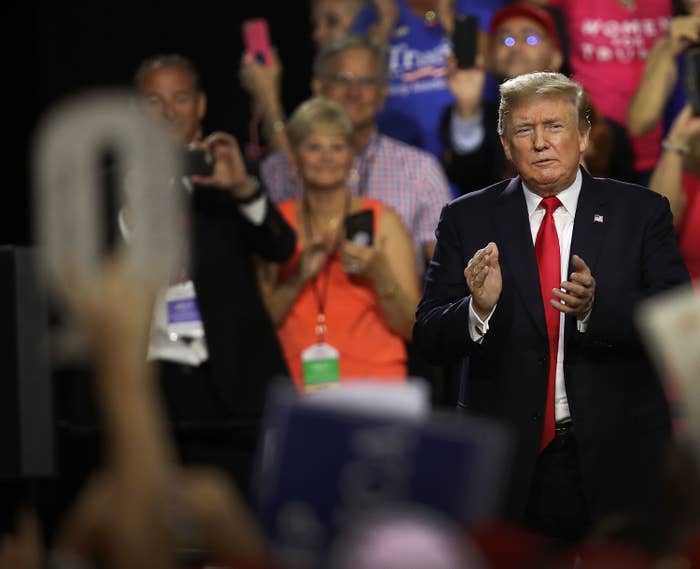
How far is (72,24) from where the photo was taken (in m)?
5.80

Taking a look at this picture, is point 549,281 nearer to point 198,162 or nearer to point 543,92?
point 543,92

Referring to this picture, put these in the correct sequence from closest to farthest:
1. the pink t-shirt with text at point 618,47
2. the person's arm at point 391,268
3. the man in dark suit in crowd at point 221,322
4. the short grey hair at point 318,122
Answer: the man in dark suit in crowd at point 221,322, the person's arm at point 391,268, the short grey hair at point 318,122, the pink t-shirt with text at point 618,47

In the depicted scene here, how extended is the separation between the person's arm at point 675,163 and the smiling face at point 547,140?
1380 millimetres

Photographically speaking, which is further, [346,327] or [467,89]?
[467,89]

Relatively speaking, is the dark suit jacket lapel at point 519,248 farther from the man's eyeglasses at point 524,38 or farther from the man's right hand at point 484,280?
the man's eyeglasses at point 524,38

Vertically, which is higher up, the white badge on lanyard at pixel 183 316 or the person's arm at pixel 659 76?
the person's arm at pixel 659 76

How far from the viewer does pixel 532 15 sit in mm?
4457

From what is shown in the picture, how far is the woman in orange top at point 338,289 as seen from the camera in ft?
13.0

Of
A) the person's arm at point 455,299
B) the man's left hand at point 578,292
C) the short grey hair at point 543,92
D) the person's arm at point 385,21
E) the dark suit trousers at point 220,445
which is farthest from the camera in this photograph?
the person's arm at point 385,21

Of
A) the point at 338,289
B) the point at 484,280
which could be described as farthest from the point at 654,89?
the point at 484,280

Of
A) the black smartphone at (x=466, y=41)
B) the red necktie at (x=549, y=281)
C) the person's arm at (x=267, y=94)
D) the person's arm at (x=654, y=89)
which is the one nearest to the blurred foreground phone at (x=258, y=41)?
the person's arm at (x=267, y=94)

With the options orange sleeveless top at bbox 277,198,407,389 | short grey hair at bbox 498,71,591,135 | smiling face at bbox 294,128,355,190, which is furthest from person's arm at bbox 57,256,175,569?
smiling face at bbox 294,128,355,190

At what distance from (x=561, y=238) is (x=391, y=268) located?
1276 mm

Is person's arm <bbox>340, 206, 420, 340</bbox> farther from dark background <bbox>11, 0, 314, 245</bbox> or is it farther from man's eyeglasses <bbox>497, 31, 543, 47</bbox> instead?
dark background <bbox>11, 0, 314, 245</bbox>
